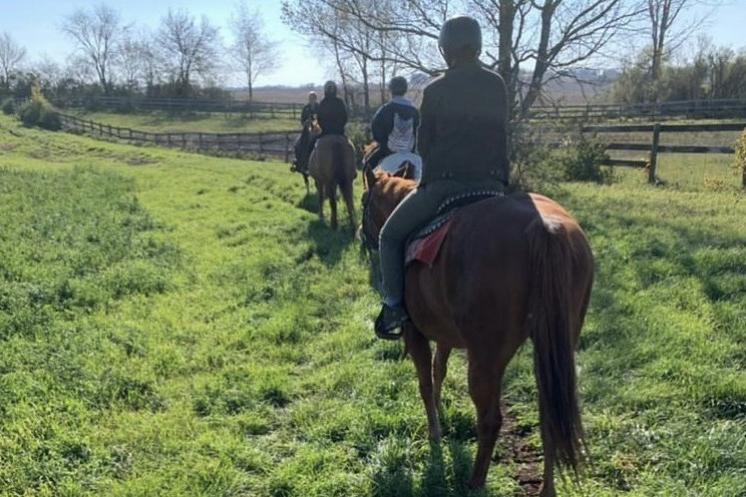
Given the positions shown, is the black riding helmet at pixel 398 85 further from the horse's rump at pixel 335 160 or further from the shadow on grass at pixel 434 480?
the shadow on grass at pixel 434 480

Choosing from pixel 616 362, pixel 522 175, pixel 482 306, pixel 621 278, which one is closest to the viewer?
pixel 482 306

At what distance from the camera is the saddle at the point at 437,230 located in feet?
11.6

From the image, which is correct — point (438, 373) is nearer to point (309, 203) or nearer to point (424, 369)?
point (424, 369)

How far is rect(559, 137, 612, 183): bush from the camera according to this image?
684 inches

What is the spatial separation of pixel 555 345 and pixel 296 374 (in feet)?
9.99

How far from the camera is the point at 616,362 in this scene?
496 cm

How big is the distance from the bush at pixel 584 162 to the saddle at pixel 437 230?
14.6 m

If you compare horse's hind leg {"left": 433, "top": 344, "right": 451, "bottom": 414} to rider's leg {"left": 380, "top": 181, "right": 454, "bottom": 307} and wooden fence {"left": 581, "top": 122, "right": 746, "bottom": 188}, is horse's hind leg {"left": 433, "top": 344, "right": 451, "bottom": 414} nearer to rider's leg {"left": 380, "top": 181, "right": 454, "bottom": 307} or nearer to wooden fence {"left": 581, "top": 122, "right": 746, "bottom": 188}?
rider's leg {"left": 380, "top": 181, "right": 454, "bottom": 307}

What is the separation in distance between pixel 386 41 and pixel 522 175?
5.09 metres

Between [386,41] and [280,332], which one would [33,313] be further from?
[386,41]

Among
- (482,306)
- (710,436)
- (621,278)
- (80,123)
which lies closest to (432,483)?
(482,306)

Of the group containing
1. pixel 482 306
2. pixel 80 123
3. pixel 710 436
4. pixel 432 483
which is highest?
pixel 80 123

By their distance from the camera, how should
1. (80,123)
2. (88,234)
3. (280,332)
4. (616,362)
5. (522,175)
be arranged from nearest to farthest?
(616,362), (280,332), (88,234), (522,175), (80,123)

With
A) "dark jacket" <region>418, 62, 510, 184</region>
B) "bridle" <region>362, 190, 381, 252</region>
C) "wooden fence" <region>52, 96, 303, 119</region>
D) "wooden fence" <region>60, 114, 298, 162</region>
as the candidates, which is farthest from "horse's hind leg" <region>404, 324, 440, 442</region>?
"wooden fence" <region>52, 96, 303, 119</region>
